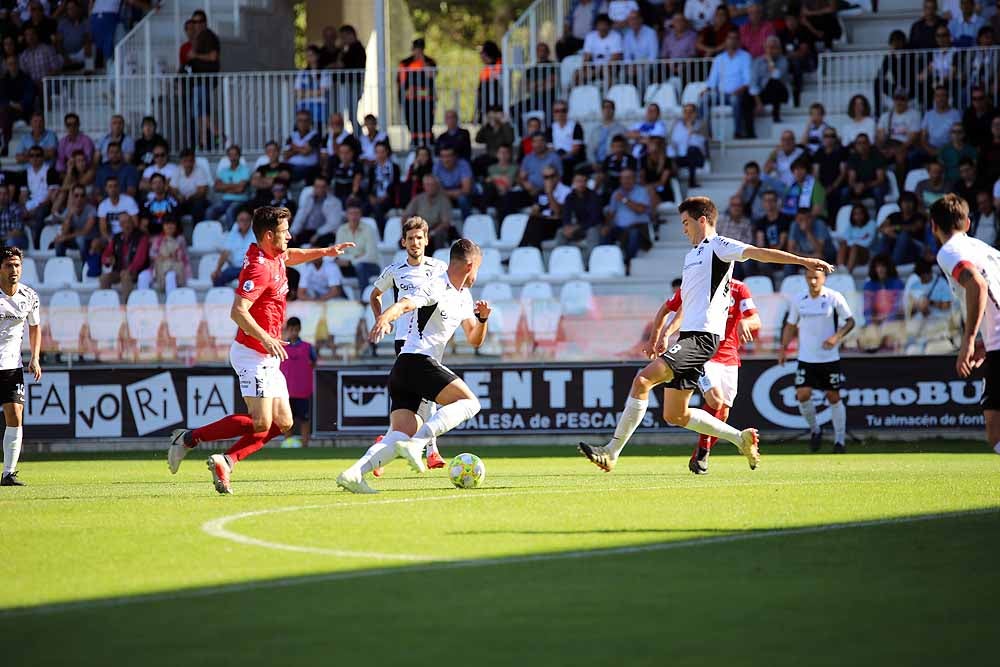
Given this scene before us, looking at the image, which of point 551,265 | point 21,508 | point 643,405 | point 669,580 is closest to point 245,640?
point 669,580

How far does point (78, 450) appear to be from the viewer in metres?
20.3

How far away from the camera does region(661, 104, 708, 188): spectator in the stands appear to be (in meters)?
24.2

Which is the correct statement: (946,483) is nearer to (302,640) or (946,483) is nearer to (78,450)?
(302,640)

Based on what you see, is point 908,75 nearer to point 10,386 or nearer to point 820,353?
point 820,353

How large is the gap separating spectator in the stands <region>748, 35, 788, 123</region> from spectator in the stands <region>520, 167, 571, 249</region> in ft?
13.5

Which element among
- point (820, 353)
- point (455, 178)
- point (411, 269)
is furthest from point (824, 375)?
point (455, 178)

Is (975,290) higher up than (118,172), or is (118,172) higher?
(118,172)

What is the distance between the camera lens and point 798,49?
25.2m

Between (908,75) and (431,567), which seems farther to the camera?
Answer: (908,75)

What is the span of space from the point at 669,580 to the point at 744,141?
62.3ft

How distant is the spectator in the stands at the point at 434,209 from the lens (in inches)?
904

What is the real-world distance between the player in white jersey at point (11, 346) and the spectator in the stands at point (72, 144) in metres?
13.7

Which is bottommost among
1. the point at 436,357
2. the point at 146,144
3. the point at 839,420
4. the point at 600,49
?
the point at 839,420

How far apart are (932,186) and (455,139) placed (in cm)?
818
